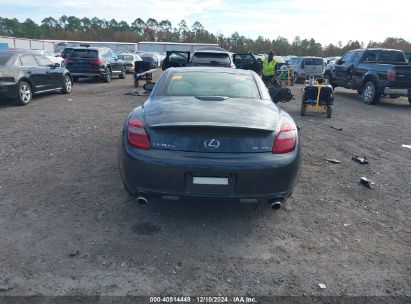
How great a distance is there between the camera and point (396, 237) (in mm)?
3543

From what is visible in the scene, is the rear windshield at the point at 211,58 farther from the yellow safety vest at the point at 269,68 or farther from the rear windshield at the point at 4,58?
the rear windshield at the point at 4,58

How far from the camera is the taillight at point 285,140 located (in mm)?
3363

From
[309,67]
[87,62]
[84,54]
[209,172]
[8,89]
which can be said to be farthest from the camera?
[309,67]

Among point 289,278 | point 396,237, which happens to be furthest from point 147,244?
point 396,237

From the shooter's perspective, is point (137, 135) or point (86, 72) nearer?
point (137, 135)

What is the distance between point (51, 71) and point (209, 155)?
1073 centimetres

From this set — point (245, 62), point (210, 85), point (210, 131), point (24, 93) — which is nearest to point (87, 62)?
point (24, 93)

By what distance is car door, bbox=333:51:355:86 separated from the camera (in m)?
14.3

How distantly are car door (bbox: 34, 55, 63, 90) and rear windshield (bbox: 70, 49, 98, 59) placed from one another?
446 cm

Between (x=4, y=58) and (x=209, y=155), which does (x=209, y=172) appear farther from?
(x=4, y=58)

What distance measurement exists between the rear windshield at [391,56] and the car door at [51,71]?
1223cm

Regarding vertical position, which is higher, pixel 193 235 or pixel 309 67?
pixel 309 67

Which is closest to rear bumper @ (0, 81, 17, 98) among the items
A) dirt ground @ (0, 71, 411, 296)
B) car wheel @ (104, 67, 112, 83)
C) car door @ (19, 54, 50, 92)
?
car door @ (19, 54, 50, 92)

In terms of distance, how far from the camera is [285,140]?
343cm
